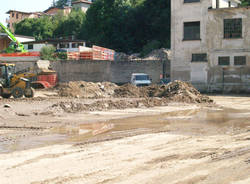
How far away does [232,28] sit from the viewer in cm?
3716

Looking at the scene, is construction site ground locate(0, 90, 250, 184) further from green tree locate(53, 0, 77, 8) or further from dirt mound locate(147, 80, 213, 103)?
green tree locate(53, 0, 77, 8)

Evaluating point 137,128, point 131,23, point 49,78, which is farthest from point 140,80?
point 131,23

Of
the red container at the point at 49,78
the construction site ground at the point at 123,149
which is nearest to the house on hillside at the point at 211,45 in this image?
the red container at the point at 49,78

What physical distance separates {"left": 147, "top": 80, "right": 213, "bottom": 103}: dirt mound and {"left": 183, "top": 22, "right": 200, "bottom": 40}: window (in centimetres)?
1151

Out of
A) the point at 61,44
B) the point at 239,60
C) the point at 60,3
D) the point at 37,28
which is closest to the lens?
the point at 239,60

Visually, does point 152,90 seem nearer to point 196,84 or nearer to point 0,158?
point 196,84

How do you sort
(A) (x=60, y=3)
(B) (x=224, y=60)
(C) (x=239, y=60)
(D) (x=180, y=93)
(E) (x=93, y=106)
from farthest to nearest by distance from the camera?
1. (A) (x=60, y=3)
2. (B) (x=224, y=60)
3. (C) (x=239, y=60)
4. (D) (x=180, y=93)
5. (E) (x=93, y=106)

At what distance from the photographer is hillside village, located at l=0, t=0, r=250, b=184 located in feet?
25.5

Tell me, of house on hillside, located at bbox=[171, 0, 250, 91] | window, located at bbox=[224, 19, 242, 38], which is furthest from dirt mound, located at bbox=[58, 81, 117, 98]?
window, located at bbox=[224, 19, 242, 38]

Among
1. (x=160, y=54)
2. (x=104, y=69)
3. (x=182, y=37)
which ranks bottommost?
(x=104, y=69)

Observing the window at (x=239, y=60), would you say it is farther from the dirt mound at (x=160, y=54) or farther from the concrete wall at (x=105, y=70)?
the dirt mound at (x=160, y=54)

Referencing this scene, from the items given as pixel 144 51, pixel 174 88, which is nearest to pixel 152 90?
pixel 174 88

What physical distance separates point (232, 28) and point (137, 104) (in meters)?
18.9

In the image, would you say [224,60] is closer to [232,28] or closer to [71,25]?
[232,28]
